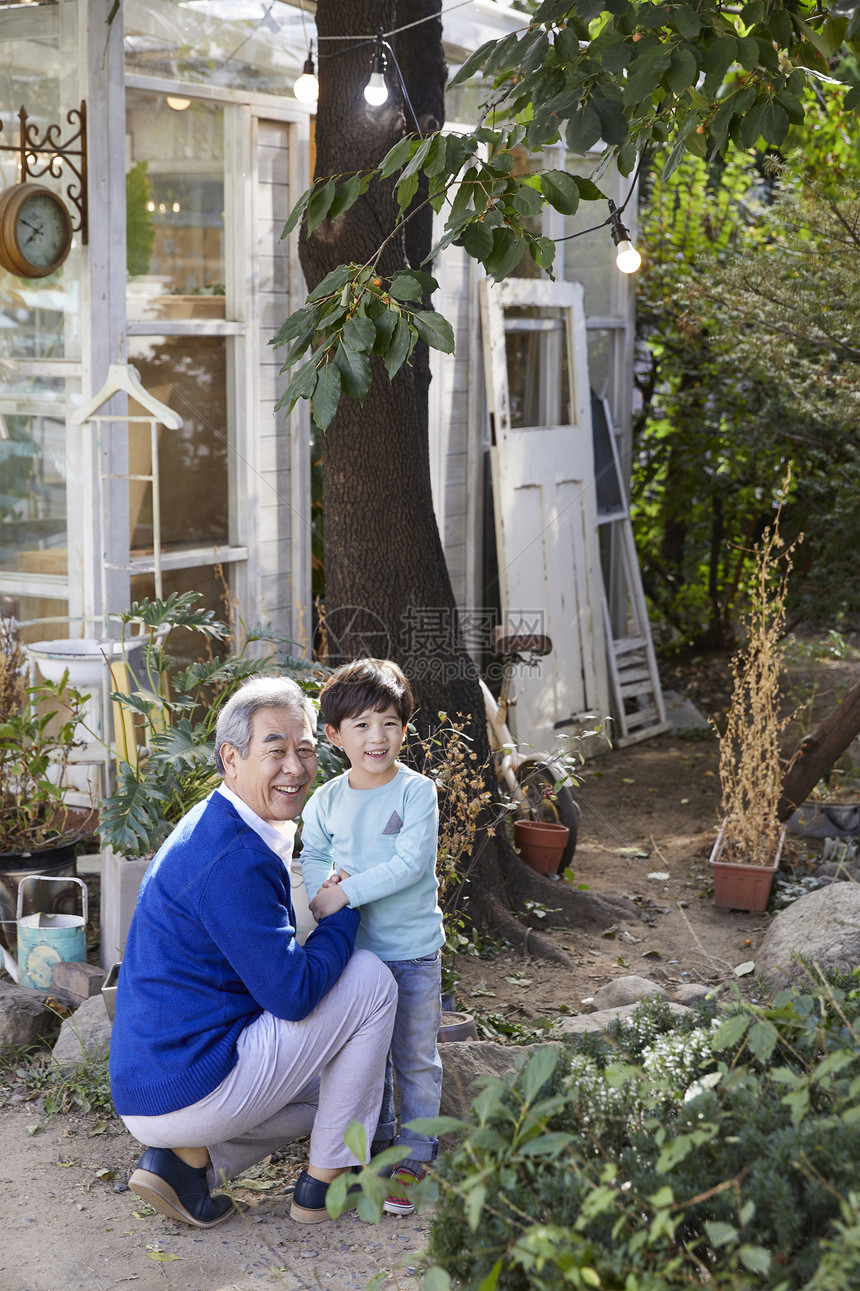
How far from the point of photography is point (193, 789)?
4.03m

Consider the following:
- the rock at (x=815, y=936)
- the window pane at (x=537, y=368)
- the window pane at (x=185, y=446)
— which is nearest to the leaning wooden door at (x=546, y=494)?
the window pane at (x=537, y=368)

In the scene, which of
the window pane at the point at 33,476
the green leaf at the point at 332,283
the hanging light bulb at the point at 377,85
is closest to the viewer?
the green leaf at the point at 332,283

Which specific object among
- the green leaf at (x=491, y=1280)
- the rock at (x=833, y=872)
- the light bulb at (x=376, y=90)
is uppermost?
the light bulb at (x=376, y=90)

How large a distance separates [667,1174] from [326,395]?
175 centimetres

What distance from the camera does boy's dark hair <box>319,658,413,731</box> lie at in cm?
299

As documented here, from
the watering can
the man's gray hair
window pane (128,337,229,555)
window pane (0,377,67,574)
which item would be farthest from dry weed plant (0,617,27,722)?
the man's gray hair

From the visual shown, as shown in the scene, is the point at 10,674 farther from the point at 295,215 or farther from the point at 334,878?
the point at 295,215

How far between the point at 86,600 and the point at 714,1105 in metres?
3.90

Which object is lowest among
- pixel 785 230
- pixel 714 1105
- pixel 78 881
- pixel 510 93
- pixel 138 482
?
pixel 78 881

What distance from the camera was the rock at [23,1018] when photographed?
3.79 metres

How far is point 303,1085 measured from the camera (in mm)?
2814

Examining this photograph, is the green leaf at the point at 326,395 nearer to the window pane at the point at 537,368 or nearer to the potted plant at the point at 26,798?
the potted plant at the point at 26,798

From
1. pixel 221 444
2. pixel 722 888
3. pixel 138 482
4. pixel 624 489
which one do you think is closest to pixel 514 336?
pixel 624 489

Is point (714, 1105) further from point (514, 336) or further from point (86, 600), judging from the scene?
point (514, 336)
